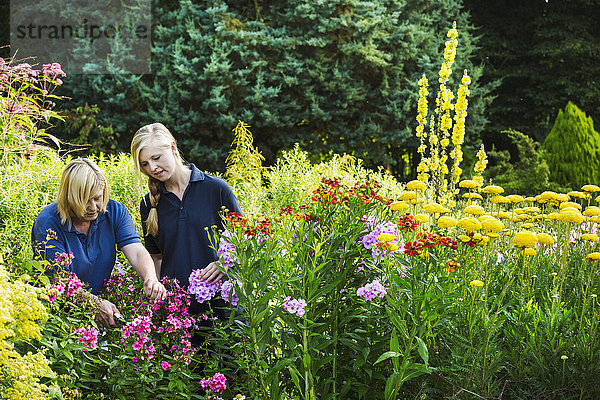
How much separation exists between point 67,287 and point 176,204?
0.69 metres

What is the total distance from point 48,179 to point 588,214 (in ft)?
12.0

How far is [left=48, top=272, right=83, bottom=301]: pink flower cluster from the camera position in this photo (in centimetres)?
194

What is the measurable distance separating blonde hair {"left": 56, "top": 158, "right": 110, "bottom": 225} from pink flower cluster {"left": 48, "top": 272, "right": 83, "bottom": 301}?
39 cm

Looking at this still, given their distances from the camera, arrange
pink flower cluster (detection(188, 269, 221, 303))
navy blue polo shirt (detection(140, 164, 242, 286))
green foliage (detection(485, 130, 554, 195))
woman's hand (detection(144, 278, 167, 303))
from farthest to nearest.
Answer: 1. green foliage (detection(485, 130, 554, 195))
2. navy blue polo shirt (detection(140, 164, 242, 286))
3. woman's hand (detection(144, 278, 167, 303))
4. pink flower cluster (detection(188, 269, 221, 303))

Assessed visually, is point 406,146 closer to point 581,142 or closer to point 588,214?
point 581,142

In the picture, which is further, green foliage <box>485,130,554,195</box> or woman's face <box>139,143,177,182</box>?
green foliage <box>485,130,554,195</box>

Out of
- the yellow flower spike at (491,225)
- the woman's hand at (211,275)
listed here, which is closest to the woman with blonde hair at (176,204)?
the woman's hand at (211,275)

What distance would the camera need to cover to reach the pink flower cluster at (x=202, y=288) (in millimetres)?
2129

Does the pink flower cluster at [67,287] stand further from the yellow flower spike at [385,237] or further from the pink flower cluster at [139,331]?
the yellow flower spike at [385,237]

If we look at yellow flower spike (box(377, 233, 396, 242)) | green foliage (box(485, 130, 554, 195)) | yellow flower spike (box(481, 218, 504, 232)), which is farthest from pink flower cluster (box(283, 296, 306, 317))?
green foliage (box(485, 130, 554, 195))

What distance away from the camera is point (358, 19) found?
1018 centimetres

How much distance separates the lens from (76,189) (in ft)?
7.68

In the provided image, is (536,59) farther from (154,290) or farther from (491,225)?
(154,290)

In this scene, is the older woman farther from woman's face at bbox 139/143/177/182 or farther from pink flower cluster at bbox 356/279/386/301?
pink flower cluster at bbox 356/279/386/301
